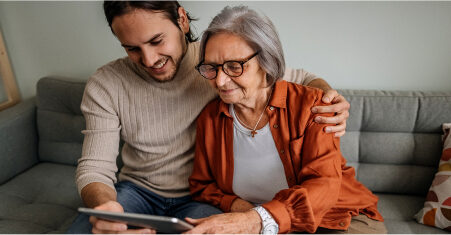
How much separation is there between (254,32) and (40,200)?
1.63m

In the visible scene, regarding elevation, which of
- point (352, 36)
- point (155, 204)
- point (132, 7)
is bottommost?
point (155, 204)

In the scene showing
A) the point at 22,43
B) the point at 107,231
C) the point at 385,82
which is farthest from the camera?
the point at 22,43

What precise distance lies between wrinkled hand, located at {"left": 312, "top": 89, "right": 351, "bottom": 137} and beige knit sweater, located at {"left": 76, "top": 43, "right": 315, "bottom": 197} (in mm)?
307

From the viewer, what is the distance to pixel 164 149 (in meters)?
1.50

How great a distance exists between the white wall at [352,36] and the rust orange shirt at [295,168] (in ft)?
2.07

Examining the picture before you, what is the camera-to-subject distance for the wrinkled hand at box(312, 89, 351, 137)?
3.91 feet

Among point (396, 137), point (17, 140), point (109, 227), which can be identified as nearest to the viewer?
point (109, 227)

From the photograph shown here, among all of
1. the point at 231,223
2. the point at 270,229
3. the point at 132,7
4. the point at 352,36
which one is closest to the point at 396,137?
the point at 352,36

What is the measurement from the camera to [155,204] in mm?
1538

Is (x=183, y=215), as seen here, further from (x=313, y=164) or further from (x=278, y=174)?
(x=313, y=164)

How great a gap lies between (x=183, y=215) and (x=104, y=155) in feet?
1.43

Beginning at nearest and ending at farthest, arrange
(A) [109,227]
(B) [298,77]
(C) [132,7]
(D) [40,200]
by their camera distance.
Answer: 1. (A) [109,227]
2. (C) [132,7]
3. (B) [298,77]
4. (D) [40,200]

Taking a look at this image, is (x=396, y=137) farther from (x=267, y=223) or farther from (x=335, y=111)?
(x=267, y=223)

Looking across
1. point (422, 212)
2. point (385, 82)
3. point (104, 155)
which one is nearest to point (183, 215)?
point (104, 155)
